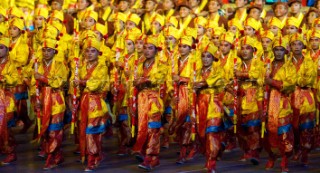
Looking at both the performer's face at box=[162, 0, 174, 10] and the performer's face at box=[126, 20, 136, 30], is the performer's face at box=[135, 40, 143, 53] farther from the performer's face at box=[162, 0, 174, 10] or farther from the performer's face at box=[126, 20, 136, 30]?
the performer's face at box=[162, 0, 174, 10]

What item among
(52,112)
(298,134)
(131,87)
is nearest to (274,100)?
(298,134)

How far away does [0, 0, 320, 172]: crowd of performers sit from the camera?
42.1 ft

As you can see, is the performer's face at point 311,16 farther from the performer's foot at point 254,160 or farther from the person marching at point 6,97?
the person marching at point 6,97

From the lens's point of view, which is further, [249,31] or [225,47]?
[249,31]

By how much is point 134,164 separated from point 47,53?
5.81ft

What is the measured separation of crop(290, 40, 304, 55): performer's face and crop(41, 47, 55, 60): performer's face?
9.57ft

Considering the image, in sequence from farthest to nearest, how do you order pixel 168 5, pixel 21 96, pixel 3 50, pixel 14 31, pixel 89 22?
pixel 168 5, pixel 89 22, pixel 21 96, pixel 14 31, pixel 3 50

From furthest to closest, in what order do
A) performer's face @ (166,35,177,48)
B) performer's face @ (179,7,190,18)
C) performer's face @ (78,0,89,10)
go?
1. performer's face @ (78,0,89,10)
2. performer's face @ (179,7,190,18)
3. performer's face @ (166,35,177,48)

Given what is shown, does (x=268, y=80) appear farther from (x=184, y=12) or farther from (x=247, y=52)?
(x=184, y=12)

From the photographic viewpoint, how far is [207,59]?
41.4ft

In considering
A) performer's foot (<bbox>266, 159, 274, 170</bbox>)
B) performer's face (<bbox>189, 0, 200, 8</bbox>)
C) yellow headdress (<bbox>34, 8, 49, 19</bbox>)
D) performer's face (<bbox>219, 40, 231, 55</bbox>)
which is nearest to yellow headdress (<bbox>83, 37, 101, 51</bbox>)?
performer's face (<bbox>219, 40, 231, 55</bbox>)

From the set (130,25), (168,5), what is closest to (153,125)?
(130,25)

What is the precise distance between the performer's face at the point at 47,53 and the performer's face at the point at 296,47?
292cm

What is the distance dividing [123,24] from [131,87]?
6.48 feet
